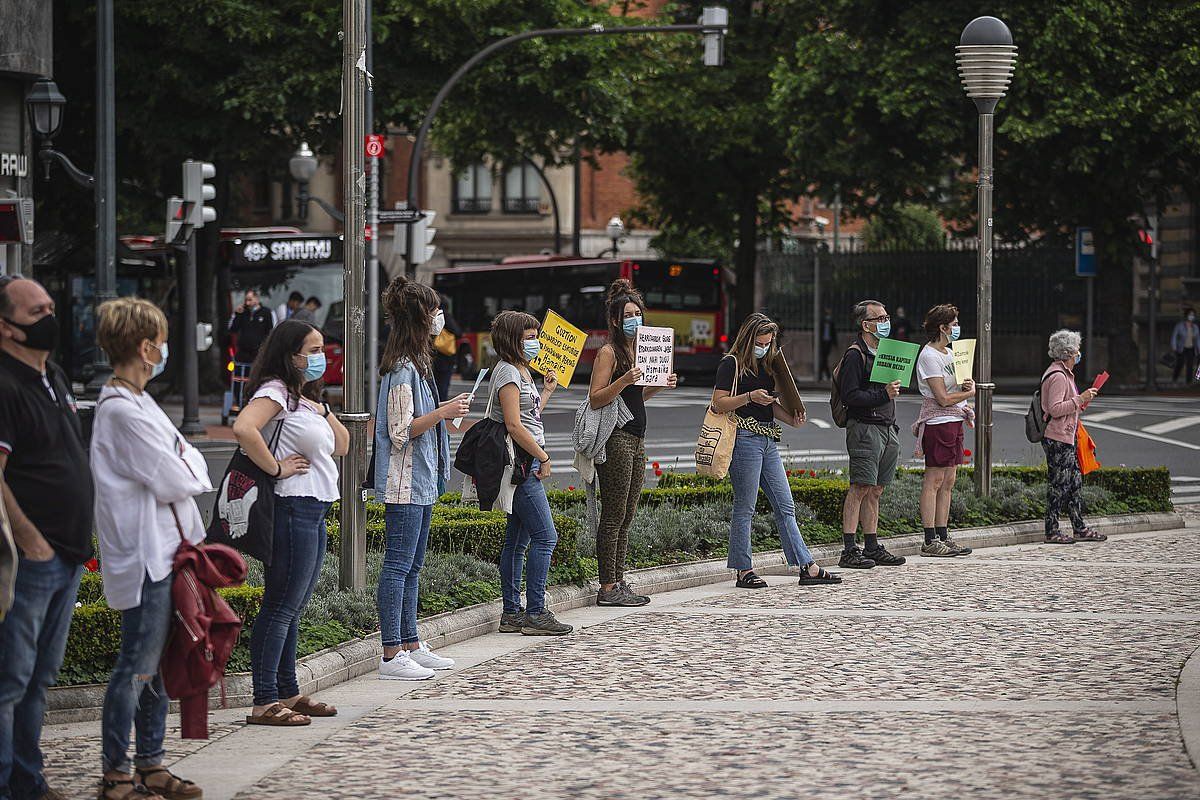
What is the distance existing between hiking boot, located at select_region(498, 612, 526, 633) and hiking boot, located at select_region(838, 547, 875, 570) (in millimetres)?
3346

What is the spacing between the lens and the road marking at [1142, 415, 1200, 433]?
2505cm

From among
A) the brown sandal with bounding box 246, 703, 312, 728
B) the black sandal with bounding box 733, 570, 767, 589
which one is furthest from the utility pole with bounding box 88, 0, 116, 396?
the brown sandal with bounding box 246, 703, 312, 728

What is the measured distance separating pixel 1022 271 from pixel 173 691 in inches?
1389

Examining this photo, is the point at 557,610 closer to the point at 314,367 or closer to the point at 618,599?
the point at 618,599

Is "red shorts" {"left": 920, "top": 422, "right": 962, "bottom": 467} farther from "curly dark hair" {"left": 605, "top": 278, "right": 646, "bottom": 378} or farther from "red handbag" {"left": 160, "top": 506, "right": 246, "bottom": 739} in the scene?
"red handbag" {"left": 160, "top": 506, "right": 246, "bottom": 739}

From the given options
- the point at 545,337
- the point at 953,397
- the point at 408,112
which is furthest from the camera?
the point at 408,112

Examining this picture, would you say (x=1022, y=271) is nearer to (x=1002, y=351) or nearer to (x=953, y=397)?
(x=1002, y=351)

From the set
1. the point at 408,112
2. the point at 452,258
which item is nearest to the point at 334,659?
the point at 408,112

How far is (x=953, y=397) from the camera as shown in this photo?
1275 centimetres

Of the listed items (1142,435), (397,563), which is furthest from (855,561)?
(1142,435)

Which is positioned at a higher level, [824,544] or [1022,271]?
[1022,271]

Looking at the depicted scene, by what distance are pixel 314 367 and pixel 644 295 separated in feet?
114

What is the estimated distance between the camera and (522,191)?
64062mm

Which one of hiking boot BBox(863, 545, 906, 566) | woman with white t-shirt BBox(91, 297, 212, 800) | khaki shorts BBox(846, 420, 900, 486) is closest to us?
woman with white t-shirt BBox(91, 297, 212, 800)
